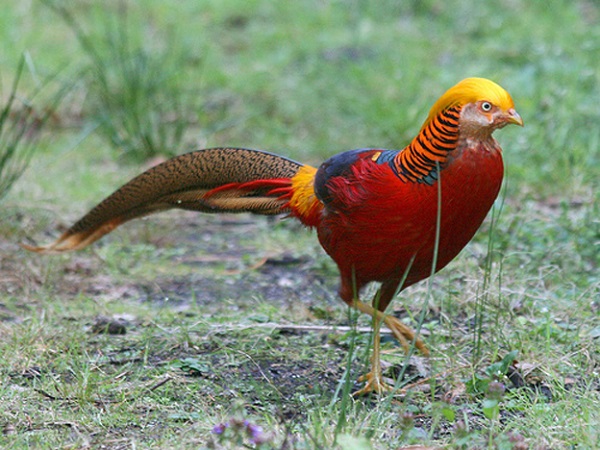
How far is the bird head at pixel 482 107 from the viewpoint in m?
2.58

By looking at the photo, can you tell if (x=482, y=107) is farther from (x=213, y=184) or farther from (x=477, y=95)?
(x=213, y=184)

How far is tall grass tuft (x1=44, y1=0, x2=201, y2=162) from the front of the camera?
Answer: 516 cm

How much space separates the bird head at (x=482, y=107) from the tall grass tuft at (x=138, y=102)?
109 inches

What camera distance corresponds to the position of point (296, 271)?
4.11 m

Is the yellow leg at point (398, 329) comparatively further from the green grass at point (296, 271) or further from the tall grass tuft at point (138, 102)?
the tall grass tuft at point (138, 102)

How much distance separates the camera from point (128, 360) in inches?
122

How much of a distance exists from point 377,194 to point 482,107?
16.4 inches

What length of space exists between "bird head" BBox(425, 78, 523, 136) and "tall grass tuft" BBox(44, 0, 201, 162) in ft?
9.06

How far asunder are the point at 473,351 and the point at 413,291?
756 mm

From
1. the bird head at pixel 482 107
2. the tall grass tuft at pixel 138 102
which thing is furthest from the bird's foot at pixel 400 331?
the tall grass tuft at pixel 138 102

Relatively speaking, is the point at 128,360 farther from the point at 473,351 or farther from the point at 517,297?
the point at 517,297

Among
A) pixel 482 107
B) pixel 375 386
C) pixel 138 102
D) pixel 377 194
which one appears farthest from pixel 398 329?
pixel 138 102

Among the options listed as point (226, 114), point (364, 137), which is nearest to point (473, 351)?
point (364, 137)

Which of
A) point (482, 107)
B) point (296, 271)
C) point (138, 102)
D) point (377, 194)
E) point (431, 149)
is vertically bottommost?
point (296, 271)
